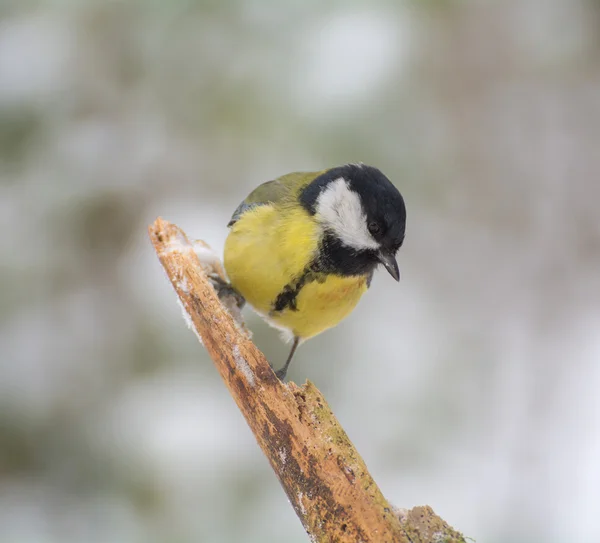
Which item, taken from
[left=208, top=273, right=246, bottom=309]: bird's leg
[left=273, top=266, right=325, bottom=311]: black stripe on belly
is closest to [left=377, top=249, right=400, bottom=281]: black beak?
[left=273, top=266, right=325, bottom=311]: black stripe on belly

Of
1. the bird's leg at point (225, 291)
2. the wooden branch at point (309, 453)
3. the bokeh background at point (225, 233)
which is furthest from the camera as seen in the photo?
the bokeh background at point (225, 233)

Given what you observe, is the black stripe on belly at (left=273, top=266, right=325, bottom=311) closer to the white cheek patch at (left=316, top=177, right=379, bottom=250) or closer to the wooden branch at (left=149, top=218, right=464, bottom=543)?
the white cheek patch at (left=316, top=177, right=379, bottom=250)

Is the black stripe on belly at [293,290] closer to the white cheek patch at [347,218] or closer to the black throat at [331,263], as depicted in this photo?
the black throat at [331,263]

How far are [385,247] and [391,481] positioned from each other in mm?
964

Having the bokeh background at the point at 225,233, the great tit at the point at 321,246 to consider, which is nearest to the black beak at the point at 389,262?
the great tit at the point at 321,246

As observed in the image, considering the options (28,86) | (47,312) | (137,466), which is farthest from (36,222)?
(137,466)

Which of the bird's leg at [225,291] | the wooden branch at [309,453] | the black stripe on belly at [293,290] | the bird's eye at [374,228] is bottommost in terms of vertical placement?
the wooden branch at [309,453]

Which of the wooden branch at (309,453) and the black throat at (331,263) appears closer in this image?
the wooden branch at (309,453)

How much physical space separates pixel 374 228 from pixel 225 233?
0.77 m

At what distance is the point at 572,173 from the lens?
8.67 feet

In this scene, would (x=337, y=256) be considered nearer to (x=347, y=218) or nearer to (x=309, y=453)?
(x=347, y=218)

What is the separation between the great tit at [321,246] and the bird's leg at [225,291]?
3.7 inches

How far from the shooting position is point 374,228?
58.4 inches

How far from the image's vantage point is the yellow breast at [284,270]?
1521 mm
